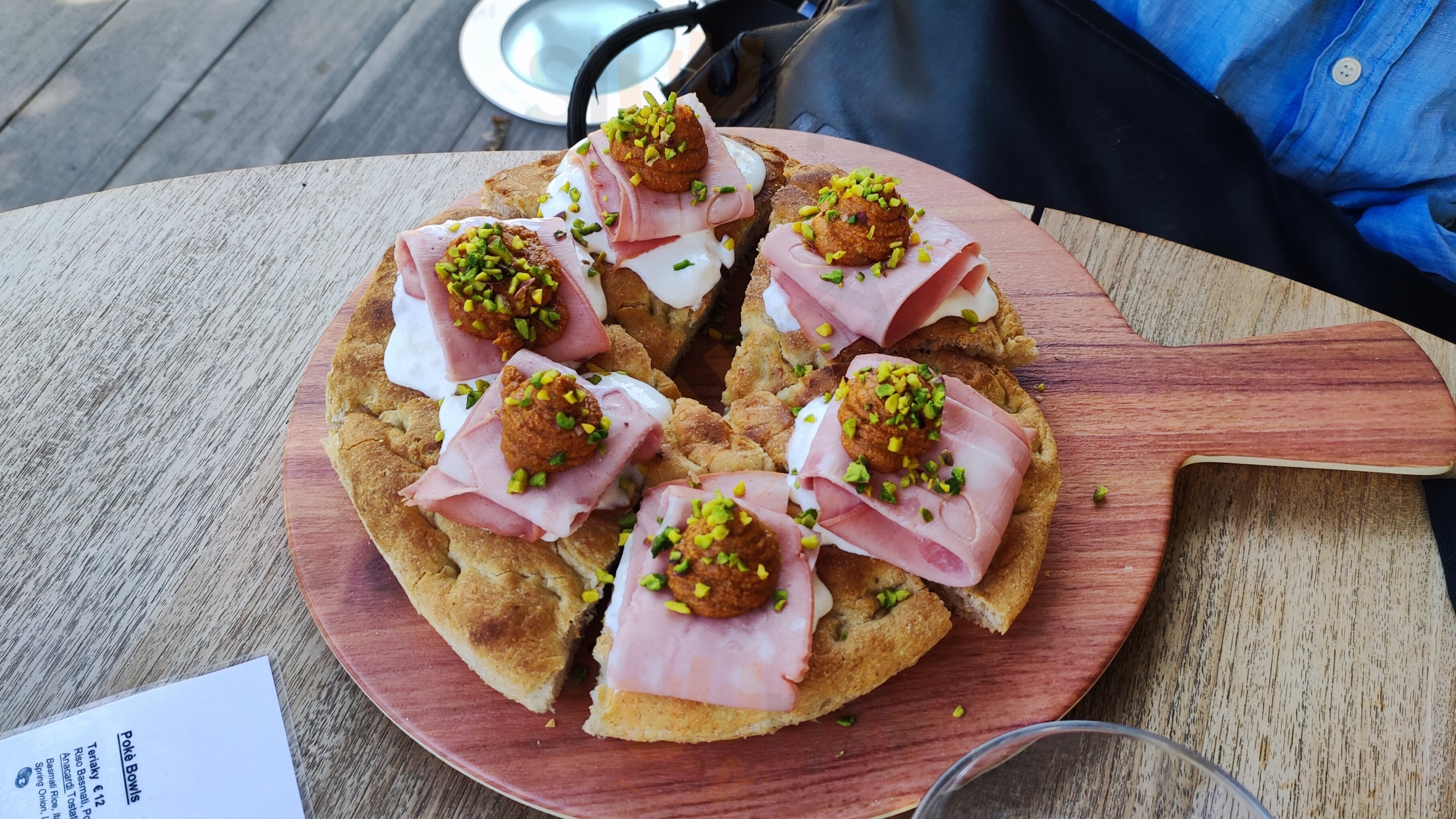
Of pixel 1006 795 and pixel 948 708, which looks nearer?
pixel 1006 795

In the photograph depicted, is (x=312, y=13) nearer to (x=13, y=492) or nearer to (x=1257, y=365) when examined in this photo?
(x=13, y=492)

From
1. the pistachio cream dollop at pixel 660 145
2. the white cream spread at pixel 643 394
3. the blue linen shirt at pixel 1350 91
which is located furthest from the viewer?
the blue linen shirt at pixel 1350 91

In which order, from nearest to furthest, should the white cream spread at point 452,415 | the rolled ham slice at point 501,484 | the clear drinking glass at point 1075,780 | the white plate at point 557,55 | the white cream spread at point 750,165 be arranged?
the clear drinking glass at point 1075,780
the rolled ham slice at point 501,484
the white cream spread at point 452,415
the white cream spread at point 750,165
the white plate at point 557,55

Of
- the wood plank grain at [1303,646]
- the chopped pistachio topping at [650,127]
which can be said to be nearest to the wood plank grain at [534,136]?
the chopped pistachio topping at [650,127]

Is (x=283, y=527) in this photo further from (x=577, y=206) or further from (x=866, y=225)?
(x=866, y=225)

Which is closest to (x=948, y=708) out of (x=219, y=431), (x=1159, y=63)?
(x=219, y=431)

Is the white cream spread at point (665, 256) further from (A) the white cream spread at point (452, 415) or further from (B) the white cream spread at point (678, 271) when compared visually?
(A) the white cream spread at point (452, 415)

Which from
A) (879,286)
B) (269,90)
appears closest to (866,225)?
(879,286)
